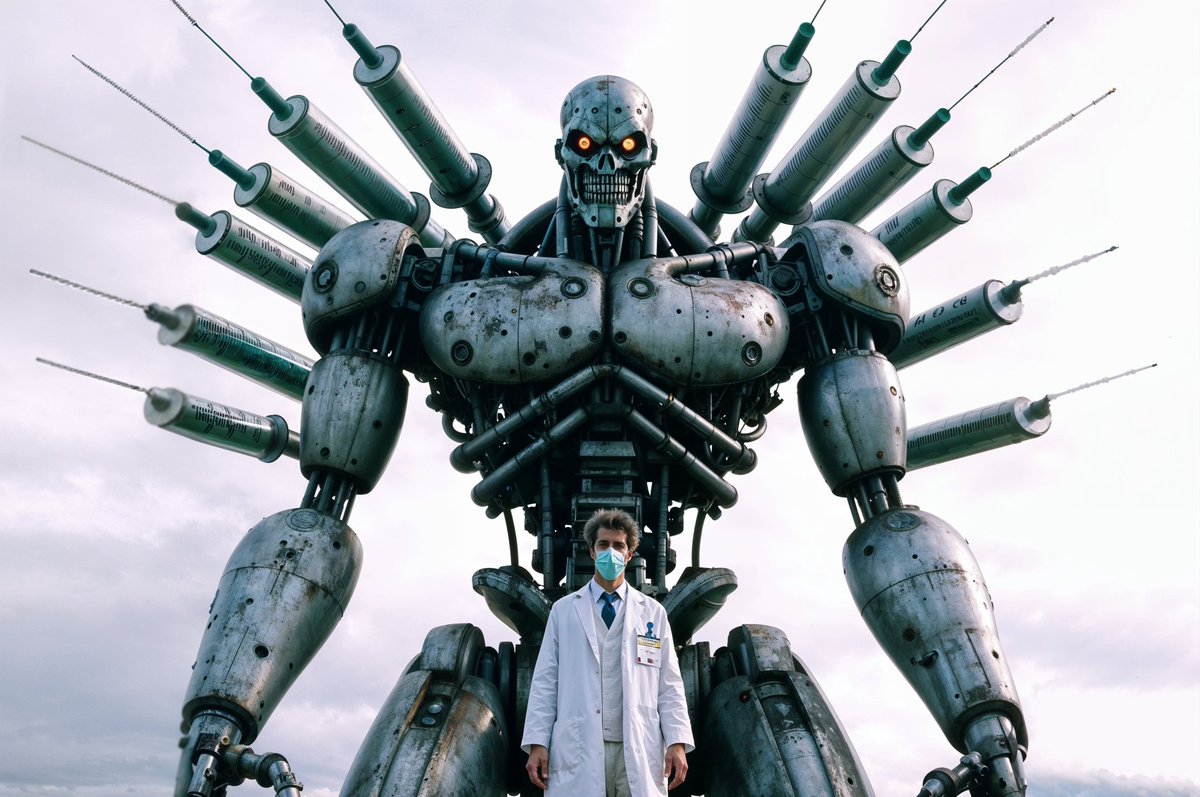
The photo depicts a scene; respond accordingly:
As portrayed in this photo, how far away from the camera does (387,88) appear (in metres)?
11.1

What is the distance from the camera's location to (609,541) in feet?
21.1

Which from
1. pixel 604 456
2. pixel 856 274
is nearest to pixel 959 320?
pixel 856 274

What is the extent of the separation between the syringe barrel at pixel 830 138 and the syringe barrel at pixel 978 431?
9.89 ft

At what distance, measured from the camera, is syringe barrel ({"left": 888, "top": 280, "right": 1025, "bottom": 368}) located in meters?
12.2

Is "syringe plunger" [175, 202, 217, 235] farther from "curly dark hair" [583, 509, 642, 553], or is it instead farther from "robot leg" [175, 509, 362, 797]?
"curly dark hair" [583, 509, 642, 553]

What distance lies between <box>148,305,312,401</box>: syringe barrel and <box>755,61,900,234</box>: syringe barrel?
4.85 meters

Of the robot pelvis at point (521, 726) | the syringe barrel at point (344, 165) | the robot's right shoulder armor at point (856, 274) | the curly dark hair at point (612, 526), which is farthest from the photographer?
the syringe barrel at point (344, 165)

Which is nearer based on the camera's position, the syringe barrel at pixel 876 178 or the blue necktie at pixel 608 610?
the blue necktie at pixel 608 610

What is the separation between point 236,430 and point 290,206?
224 centimetres

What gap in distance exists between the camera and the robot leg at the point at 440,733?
7887 mm

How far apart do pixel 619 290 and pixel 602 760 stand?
4739 millimetres

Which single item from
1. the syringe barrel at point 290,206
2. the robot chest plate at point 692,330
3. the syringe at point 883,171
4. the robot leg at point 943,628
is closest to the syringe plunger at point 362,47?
the syringe barrel at point 290,206

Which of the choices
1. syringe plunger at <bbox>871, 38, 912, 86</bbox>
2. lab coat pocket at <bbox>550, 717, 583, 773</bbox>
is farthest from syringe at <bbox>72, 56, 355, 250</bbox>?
lab coat pocket at <bbox>550, 717, 583, 773</bbox>

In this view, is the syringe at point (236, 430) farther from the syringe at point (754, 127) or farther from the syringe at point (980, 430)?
the syringe at point (980, 430)
